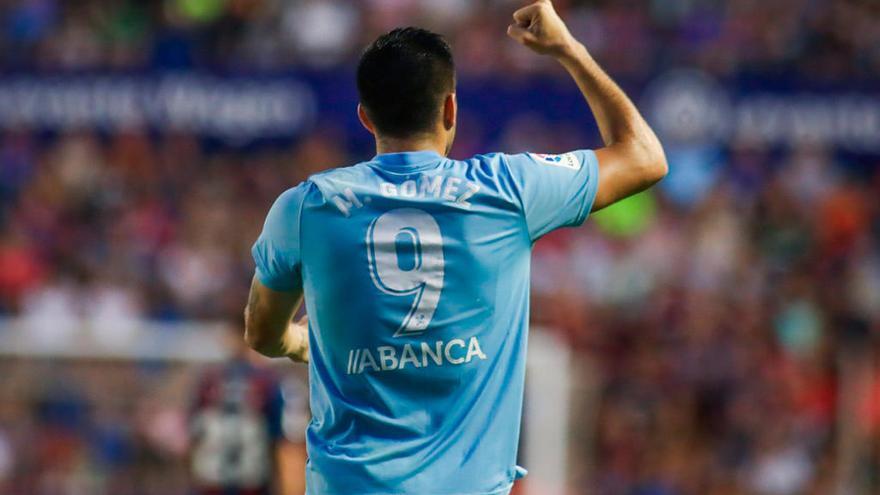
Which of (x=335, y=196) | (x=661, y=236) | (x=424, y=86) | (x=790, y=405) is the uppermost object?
(x=424, y=86)

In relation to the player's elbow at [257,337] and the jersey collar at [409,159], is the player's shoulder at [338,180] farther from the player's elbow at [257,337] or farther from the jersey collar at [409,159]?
the player's elbow at [257,337]

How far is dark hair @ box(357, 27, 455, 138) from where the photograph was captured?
294cm

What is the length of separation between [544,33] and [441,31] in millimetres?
9601

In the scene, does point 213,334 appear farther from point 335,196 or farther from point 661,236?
point 335,196

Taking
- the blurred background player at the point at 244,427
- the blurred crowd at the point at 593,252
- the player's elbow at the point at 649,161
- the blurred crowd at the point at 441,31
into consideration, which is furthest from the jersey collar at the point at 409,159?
the blurred crowd at the point at 441,31

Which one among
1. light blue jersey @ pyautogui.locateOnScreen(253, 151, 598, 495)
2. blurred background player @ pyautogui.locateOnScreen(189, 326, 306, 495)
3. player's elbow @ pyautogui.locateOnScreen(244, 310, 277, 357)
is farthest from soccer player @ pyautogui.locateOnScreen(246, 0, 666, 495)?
blurred background player @ pyautogui.locateOnScreen(189, 326, 306, 495)

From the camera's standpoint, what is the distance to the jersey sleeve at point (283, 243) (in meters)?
2.94

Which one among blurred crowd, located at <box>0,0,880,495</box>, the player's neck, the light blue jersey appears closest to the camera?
the light blue jersey

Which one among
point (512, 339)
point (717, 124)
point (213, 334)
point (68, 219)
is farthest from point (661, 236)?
point (512, 339)

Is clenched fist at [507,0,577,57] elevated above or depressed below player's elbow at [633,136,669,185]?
above

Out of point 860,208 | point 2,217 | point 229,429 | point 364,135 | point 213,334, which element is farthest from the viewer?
point 2,217

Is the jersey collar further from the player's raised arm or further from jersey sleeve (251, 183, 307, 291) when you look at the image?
the player's raised arm

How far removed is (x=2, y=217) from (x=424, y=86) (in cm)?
1042

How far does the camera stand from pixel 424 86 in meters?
2.94
